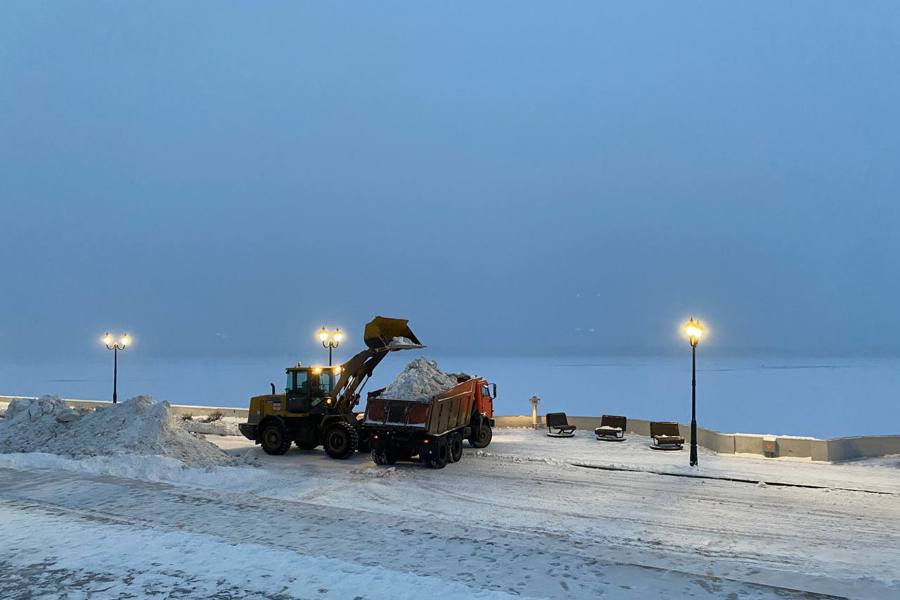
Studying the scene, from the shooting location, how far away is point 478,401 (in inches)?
901

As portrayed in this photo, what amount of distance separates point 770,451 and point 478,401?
31.6 ft

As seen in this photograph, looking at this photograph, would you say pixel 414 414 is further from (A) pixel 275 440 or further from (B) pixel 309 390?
(A) pixel 275 440

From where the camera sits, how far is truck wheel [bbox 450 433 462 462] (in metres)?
19.6

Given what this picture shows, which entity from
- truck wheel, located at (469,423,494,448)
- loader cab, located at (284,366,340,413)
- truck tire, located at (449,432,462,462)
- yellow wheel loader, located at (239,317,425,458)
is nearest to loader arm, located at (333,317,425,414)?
yellow wheel loader, located at (239,317,425,458)

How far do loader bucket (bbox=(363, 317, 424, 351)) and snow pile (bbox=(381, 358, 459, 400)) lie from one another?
43.5 inches

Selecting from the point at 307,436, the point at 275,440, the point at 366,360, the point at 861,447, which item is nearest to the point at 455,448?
the point at 366,360

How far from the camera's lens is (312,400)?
21641 millimetres

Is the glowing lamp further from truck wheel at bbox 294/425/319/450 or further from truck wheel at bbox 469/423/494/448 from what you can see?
truck wheel at bbox 294/425/319/450

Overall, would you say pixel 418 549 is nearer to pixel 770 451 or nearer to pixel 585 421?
pixel 770 451

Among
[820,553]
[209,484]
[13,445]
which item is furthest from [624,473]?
[13,445]

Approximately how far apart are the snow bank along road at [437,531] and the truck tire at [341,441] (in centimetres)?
148

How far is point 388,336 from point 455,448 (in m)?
4.54

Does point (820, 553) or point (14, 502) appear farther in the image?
point (14, 502)

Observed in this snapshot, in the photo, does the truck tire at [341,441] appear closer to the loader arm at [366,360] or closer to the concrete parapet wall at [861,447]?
the loader arm at [366,360]
